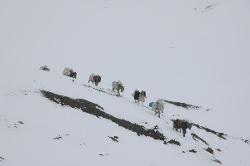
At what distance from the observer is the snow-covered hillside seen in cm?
2341

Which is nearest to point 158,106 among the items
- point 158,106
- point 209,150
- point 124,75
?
point 158,106

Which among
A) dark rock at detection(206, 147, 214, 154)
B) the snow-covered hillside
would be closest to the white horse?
the snow-covered hillside

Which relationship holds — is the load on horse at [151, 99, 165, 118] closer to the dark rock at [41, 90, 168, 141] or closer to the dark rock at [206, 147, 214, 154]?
the dark rock at [41, 90, 168, 141]

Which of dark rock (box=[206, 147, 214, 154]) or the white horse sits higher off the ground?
the white horse

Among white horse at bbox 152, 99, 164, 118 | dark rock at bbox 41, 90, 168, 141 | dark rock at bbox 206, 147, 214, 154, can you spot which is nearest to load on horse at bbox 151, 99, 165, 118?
white horse at bbox 152, 99, 164, 118

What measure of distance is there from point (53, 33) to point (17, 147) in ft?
249

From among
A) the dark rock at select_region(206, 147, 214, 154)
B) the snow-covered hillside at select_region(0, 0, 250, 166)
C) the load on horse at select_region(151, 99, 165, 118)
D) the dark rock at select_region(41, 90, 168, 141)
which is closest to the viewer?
the snow-covered hillside at select_region(0, 0, 250, 166)

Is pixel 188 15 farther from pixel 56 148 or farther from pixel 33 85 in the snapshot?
pixel 56 148

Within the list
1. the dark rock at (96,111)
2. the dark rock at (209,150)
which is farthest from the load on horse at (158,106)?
the dark rock at (209,150)

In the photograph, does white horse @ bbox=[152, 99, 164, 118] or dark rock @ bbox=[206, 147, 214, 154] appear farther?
white horse @ bbox=[152, 99, 164, 118]

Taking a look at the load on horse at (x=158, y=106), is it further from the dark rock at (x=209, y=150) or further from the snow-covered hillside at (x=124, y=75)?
the dark rock at (x=209, y=150)

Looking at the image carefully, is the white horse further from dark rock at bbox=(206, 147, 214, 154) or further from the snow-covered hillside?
dark rock at bbox=(206, 147, 214, 154)

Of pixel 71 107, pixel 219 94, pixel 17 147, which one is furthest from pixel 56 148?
pixel 219 94

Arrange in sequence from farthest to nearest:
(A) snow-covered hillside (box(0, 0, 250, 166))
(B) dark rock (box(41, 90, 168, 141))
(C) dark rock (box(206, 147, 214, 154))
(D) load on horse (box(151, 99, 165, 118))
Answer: (D) load on horse (box(151, 99, 165, 118))
(C) dark rock (box(206, 147, 214, 154))
(B) dark rock (box(41, 90, 168, 141))
(A) snow-covered hillside (box(0, 0, 250, 166))
